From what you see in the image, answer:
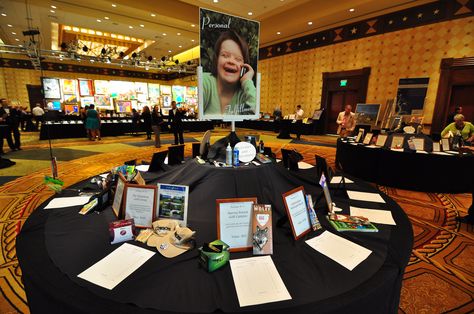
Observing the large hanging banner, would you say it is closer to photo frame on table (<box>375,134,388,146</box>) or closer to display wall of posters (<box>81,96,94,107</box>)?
photo frame on table (<box>375,134,388,146</box>)

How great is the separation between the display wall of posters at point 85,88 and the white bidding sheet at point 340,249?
56.5 feet

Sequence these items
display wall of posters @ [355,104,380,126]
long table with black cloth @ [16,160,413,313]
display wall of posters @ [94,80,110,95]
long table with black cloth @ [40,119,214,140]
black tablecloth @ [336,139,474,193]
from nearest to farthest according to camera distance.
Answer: long table with black cloth @ [16,160,413,313], black tablecloth @ [336,139,474,193], display wall of posters @ [355,104,380,126], long table with black cloth @ [40,119,214,140], display wall of posters @ [94,80,110,95]

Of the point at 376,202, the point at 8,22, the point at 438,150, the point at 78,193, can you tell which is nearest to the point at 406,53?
the point at 438,150

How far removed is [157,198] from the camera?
1441 millimetres

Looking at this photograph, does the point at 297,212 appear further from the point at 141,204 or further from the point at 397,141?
the point at 397,141

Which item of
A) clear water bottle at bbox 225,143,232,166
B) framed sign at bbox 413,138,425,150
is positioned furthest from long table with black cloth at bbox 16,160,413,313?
framed sign at bbox 413,138,425,150

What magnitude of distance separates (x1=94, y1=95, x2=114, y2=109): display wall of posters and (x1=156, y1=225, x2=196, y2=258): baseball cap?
55.2 ft

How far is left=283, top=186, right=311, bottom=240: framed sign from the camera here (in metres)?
1.32

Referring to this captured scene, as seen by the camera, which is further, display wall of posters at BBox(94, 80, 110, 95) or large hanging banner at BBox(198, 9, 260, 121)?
display wall of posters at BBox(94, 80, 110, 95)

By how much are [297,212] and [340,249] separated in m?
0.28

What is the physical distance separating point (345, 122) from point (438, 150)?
358 centimetres

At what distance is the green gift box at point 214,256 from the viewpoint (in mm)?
1043

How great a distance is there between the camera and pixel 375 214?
1.70m

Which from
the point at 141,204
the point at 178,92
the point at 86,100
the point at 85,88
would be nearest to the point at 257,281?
the point at 141,204
